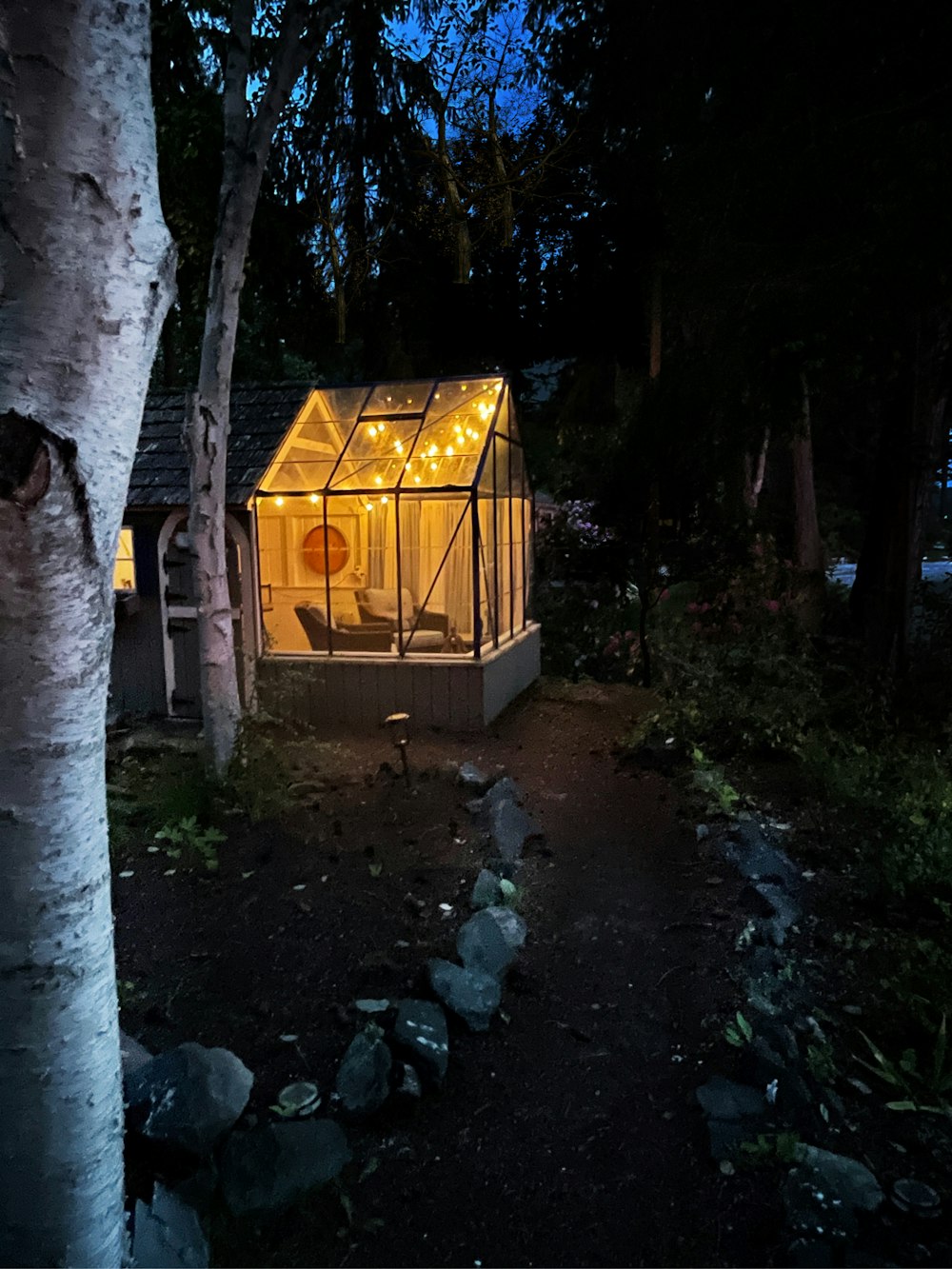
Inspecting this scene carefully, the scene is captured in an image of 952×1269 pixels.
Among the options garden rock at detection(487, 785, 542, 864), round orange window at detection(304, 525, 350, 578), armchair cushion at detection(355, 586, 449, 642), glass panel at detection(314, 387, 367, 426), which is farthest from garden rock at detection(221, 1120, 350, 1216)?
round orange window at detection(304, 525, 350, 578)

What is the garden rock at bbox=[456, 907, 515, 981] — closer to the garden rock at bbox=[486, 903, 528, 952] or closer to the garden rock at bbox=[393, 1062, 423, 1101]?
the garden rock at bbox=[486, 903, 528, 952]

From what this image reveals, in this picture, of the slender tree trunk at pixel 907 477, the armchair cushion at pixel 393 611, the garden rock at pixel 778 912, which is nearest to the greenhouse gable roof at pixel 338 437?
the armchair cushion at pixel 393 611

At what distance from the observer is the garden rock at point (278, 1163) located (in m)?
2.72

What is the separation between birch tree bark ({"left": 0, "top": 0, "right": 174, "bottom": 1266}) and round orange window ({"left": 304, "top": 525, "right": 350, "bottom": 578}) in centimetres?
929

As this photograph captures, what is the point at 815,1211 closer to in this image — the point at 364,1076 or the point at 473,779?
the point at 364,1076

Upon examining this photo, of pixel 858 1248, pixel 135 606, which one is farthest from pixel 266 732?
pixel 858 1248

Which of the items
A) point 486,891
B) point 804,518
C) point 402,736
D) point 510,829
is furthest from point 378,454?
point 804,518

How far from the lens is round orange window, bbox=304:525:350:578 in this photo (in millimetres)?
11289

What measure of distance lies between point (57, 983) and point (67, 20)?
2.15 metres

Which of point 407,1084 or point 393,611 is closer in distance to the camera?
point 407,1084

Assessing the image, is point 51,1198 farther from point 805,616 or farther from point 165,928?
point 805,616

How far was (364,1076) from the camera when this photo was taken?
10.8 ft

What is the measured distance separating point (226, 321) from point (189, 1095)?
5528mm

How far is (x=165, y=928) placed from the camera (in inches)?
186
